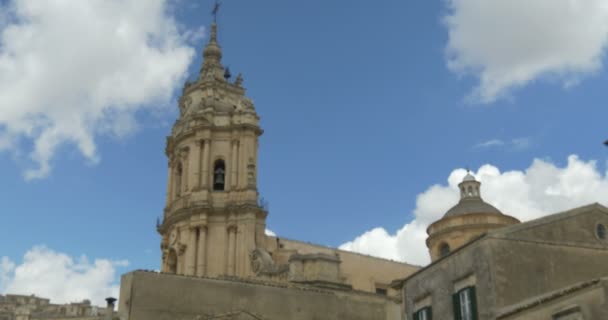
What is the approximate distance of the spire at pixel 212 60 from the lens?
5047 centimetres

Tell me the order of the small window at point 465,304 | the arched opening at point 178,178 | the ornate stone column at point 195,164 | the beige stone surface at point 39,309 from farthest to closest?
the beige stone surface at point 39,309 < the arched opening at point 178,178 < the ornate stone column at point 195,164 < the small window at point 465,304

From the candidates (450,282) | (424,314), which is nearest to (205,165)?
(424,314)

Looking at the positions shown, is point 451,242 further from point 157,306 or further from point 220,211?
point 157,306

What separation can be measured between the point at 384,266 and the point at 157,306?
24803mm

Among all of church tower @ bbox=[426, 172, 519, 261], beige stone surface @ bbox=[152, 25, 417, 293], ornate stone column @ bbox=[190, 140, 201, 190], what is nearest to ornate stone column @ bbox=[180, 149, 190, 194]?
beige stone surface @ bbox=[152, 25, 417, 293]

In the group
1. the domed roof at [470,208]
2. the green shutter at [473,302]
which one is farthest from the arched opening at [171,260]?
the green shutter at [473,302]

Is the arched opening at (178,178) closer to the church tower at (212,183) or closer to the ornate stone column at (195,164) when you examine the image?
the church tower at (212,183)

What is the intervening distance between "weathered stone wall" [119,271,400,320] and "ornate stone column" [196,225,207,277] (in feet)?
48.7

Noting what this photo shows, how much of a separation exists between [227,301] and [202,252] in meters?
17.6

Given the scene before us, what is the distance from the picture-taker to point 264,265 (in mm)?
41750

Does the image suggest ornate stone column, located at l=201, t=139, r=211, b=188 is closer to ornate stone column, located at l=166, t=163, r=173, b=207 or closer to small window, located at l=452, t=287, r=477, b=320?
ornate stone column, located at l=166, t=163, r=173, b=207

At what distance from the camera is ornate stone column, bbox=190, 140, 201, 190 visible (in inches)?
1822

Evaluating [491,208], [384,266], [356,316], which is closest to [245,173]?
[384,266]

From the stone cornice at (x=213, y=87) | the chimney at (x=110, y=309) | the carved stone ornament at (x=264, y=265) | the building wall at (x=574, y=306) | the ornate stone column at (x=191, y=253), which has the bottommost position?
the building wall at (x=574, y=306)
